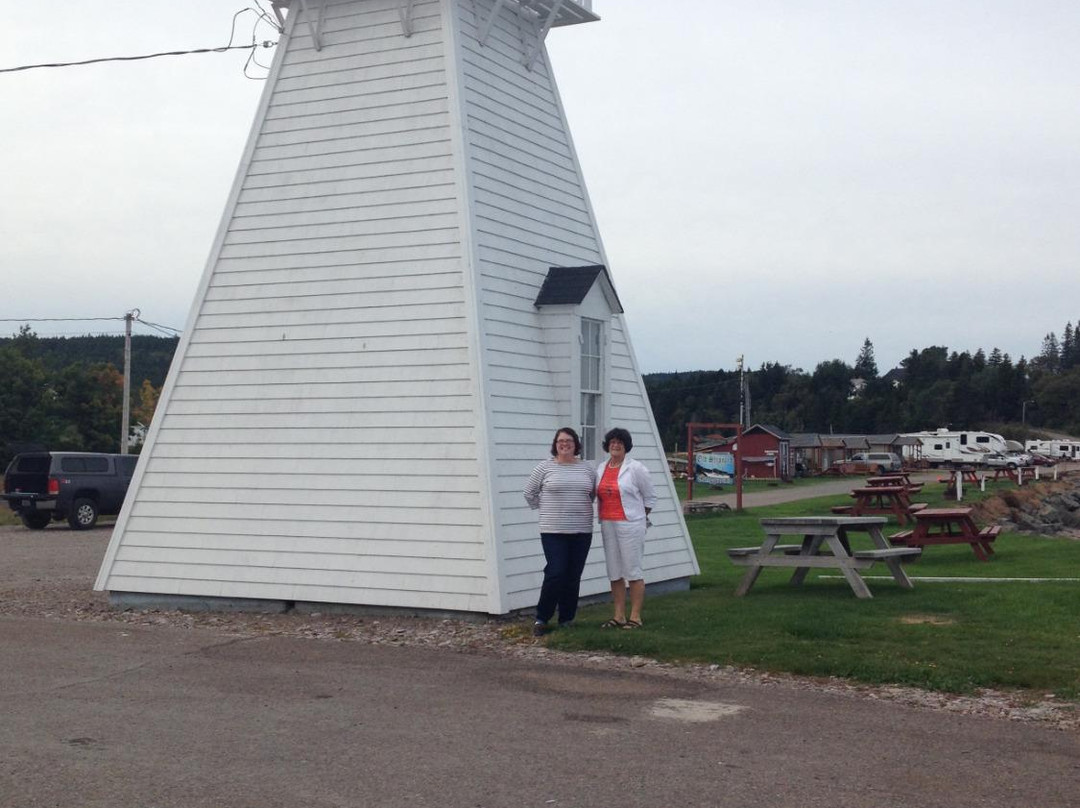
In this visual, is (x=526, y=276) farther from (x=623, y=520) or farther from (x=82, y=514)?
(x=82, y=514)

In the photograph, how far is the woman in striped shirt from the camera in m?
9.90

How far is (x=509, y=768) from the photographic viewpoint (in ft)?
19.7

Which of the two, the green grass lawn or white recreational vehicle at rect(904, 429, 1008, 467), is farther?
white recreational vehicle at rect(904, 429, 1008, 467)

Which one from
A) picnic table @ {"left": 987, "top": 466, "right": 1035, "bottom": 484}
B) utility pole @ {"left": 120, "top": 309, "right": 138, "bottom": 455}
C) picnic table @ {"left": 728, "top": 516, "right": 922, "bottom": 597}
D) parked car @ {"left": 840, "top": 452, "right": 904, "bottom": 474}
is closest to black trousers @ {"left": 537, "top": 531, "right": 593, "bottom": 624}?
picnic table @ {"left": 728, "top": 516, "right": 922, "bottom": 597}

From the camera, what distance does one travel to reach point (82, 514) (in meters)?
28.3

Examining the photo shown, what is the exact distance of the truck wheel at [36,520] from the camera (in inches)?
1105

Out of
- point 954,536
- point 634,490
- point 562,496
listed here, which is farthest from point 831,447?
point 562,496

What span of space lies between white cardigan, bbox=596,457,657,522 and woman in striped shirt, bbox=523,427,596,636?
26 centimetres

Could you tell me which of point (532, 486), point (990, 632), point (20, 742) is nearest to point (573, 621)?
point (532, 486)

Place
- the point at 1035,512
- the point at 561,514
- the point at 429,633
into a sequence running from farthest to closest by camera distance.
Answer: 1. the point at 1035,512
2. the point at 429,633
3. the point at 561,514

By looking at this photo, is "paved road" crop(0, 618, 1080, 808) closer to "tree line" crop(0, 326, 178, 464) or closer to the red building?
"tree line" crop(0, 326, 178, 464)

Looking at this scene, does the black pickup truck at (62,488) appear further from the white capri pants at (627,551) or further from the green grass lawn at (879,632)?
the white capri pants at (627,551)

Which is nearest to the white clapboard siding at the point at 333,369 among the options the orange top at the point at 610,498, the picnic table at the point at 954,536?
the orange top at the point at 610,498

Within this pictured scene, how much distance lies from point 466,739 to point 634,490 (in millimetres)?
3858
